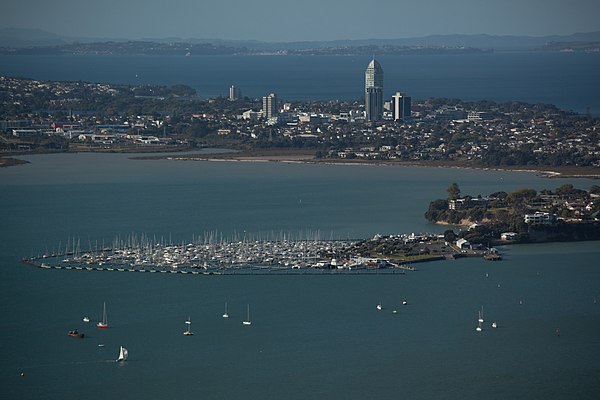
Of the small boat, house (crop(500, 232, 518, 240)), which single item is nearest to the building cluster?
house (crop(500, 232, 518, 240))

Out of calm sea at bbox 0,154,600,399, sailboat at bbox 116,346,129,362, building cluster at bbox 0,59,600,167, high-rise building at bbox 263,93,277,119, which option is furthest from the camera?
high-rise building at bbox 263,93,277,119

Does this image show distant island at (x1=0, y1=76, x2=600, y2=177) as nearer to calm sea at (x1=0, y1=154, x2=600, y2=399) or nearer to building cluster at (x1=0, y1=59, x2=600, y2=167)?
building cluster at (x1=0, y1=59, x2=600, y2=167)

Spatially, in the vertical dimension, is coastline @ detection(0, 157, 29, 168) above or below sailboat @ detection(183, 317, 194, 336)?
below

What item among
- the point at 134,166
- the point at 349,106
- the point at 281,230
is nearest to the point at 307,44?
the point at 349,106

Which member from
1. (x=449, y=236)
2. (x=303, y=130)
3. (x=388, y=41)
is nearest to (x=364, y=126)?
(x=303, y=130)

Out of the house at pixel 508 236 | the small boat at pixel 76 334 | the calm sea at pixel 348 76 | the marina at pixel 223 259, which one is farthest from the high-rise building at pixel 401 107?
the small boat at pixel 76 334

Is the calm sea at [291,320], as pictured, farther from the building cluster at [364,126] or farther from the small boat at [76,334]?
the building cluster at [364,126]
